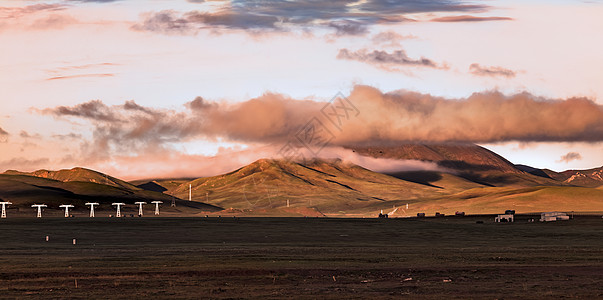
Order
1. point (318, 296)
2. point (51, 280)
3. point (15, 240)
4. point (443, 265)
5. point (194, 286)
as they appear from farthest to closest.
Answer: point (15, 240), point (443, 265), point (51, 280), point (194, 286), point (318, 296)

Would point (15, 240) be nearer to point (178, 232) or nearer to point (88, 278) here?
point (178, 232)

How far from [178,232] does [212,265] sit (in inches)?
3480

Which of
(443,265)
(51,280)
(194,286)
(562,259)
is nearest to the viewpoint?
(194,286)

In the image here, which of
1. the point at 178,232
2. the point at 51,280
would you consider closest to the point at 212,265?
the point at 51,280

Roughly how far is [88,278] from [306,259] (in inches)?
940

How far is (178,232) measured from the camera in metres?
155

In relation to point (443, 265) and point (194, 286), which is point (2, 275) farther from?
point (443, 265)

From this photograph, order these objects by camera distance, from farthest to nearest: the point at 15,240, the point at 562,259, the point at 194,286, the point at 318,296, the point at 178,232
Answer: the point at 178,232 → the point at 15,240 → the point at 562,259 → the point at 194,286 → the point at 318,296

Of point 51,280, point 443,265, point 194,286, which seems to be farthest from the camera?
point 443,265

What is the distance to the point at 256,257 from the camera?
7919cm

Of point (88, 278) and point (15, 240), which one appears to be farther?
point (15, 240)

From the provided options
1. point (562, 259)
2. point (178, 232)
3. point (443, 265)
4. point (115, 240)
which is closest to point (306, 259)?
point (443, 265)

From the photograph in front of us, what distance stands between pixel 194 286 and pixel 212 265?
53.8 feet

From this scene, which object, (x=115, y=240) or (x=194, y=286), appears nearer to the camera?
(x=194, y=286)
